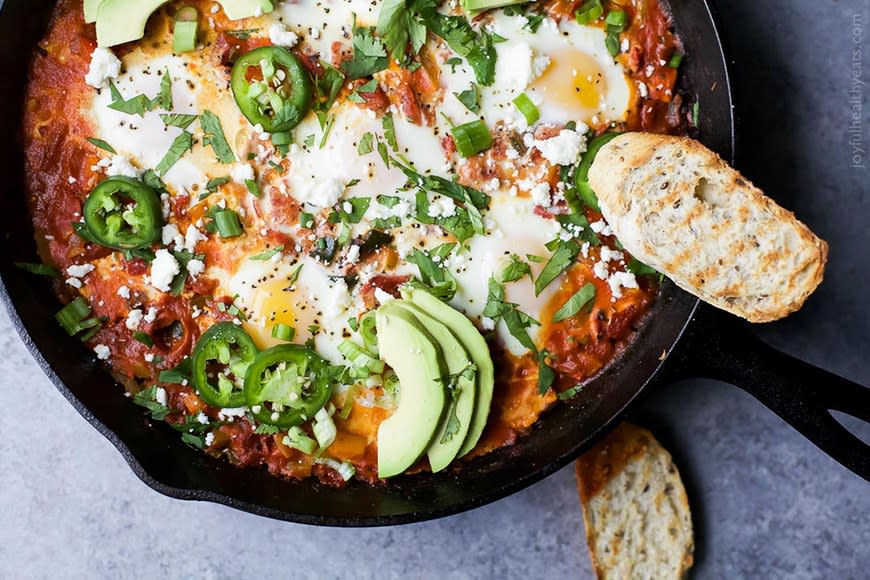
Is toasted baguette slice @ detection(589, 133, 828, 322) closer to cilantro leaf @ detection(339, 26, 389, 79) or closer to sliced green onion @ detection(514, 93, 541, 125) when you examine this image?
sliced green onion @ detection(514, 93, 541, 125)

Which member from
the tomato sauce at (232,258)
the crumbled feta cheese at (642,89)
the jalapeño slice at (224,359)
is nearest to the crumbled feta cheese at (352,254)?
the tomato sauce at (232,258)

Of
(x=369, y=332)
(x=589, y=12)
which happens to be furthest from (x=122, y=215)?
(x=589, y=12)

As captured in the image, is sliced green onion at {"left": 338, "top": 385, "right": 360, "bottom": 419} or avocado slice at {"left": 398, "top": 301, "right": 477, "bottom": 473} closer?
avocado slice at {"left": 398, "top": 301, "right": 477, "bottom": 473}

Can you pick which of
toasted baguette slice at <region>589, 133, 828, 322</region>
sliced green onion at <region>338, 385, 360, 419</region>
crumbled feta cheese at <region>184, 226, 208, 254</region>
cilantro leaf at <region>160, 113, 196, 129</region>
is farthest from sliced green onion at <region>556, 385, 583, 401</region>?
cilantro leaf at <region>160, 113, 196, 129</region>

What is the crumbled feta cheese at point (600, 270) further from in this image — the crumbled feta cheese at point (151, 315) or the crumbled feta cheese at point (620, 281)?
the crumbled feta cheese at point (151, 315)

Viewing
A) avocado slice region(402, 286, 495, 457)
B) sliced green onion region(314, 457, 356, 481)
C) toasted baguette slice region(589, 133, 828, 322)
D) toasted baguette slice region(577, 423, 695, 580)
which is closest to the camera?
toasted baguette slice region(589, 133, 828, 322)

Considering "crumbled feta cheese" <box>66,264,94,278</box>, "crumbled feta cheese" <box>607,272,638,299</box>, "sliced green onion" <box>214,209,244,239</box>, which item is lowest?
"crumbled feta cheese" <box>607,272,638,299</box>

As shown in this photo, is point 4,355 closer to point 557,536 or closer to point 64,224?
point 64,224

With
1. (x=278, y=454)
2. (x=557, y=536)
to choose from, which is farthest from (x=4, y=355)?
(x=557, y=536)
